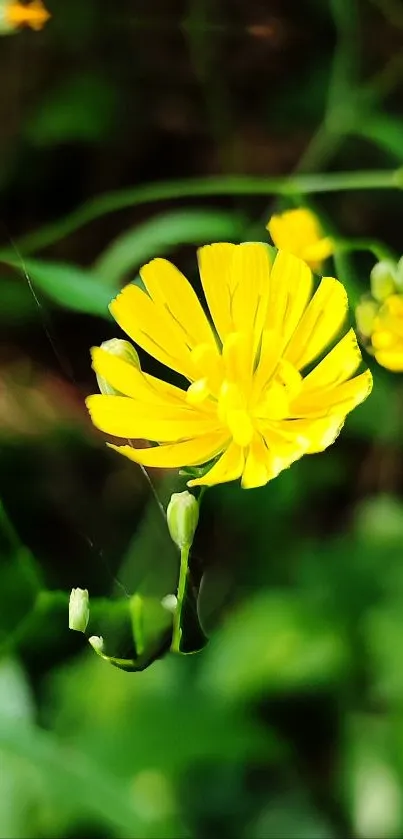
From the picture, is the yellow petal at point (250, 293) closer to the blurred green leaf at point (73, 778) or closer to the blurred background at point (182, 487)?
the blurred background at point (182, 487)

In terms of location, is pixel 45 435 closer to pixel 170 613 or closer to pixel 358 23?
pixel 170 613

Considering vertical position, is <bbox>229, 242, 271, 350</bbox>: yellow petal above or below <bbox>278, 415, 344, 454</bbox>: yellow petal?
above

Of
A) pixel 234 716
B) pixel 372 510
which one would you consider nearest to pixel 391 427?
pixel 372 510

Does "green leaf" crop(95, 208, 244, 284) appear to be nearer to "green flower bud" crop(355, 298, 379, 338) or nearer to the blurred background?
the blurred background

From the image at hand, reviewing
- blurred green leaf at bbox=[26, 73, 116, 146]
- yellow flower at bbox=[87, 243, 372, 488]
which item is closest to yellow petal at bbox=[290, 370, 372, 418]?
yellow flower at bbox=[87, 243, 372, 488]

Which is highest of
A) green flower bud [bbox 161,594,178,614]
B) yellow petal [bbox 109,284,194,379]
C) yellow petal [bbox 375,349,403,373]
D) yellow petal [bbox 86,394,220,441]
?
yellow petal [bbox 109,284,194,379]

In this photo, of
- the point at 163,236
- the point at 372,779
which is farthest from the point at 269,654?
the point at 163,236
